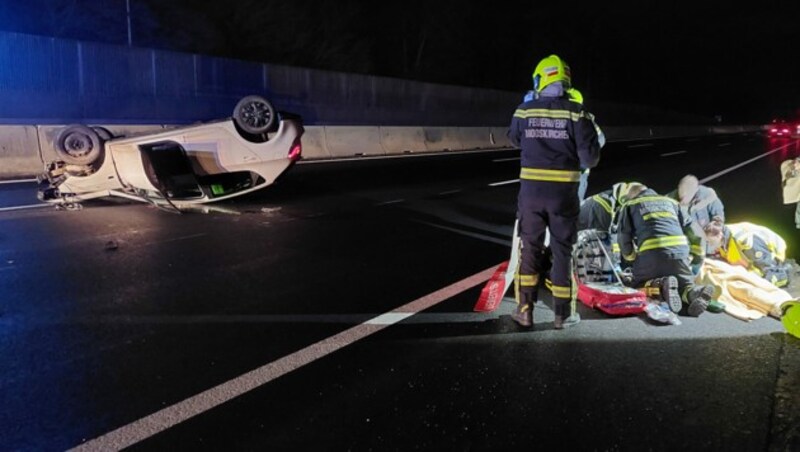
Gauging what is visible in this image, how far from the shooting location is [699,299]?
4617mm

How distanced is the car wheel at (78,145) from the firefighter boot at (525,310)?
5.94 m

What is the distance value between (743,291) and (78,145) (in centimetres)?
731

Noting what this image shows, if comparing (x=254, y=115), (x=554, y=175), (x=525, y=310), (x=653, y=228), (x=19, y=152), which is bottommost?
(x=525, y=310)

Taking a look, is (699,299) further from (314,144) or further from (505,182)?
(314,144)

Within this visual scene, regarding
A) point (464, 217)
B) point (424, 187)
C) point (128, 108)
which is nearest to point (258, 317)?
point (464, 217)

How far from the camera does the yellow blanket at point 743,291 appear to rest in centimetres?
467

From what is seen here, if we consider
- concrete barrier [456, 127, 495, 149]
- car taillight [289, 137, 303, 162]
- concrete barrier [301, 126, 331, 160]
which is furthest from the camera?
concrete barrier [456, 127, 495, 149]

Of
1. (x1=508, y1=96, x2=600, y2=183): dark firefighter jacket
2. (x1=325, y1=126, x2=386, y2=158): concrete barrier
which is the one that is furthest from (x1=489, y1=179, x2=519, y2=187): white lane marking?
(x1=508, y1=96, x2=600, y2=183): dark firefighter jacket

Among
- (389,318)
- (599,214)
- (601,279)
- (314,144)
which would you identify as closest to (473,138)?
(314,144)

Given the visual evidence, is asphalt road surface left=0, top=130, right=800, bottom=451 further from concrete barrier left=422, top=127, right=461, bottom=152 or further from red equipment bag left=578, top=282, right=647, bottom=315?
concrete barrier left=422, top=127, right=461, bottom=152

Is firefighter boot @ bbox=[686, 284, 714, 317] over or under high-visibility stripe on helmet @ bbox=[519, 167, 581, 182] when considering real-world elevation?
under

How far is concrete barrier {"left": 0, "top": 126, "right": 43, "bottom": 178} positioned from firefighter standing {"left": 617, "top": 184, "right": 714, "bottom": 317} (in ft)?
35.9

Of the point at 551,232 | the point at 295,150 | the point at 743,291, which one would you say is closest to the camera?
the point at 551,232

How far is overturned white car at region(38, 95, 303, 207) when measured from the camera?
7977 millimetres
